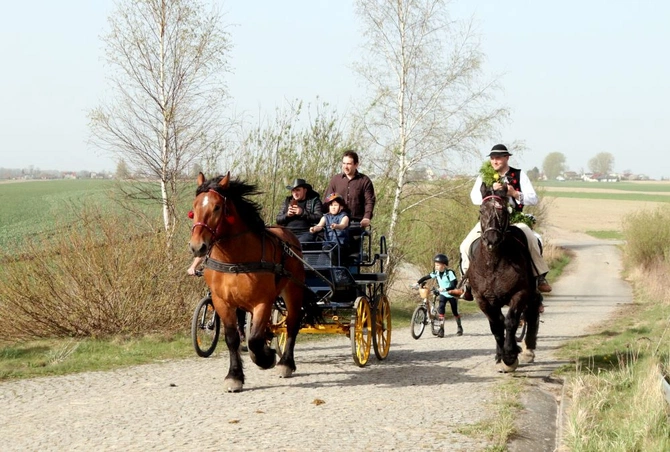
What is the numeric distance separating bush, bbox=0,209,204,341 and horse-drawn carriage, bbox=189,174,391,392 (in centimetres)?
→ 296

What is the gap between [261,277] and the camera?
977 cm

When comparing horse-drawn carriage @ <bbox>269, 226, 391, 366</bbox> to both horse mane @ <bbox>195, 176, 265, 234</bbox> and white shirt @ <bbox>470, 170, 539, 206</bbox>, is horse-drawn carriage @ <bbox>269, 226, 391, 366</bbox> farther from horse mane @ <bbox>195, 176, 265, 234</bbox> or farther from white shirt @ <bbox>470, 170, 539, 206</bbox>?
white shirt @ <bbox>470, 170, 539, 206</bbox>

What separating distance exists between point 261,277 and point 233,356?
0.93 m

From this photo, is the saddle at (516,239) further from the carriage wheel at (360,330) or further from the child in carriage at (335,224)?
the child in carriage at (335,224)

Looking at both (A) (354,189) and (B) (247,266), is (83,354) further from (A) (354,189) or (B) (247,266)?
(A) (354,189)

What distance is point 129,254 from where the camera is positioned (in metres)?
14.3

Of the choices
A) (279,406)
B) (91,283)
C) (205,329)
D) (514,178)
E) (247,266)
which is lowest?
(279,406)

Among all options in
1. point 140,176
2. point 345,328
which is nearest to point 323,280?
point 345,328

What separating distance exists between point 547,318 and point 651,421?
1400 centimetres

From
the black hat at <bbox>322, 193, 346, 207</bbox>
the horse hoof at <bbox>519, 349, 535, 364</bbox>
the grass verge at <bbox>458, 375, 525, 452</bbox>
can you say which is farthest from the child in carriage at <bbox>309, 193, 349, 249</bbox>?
the horse hoof at <bbox>519, 349, 535, 364</bbox>

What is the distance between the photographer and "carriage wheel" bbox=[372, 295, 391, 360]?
11961mm

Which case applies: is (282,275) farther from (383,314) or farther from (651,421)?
(651,421)

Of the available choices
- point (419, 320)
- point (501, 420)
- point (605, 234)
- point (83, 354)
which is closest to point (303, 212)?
point (83, 354)

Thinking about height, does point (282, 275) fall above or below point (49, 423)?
above
